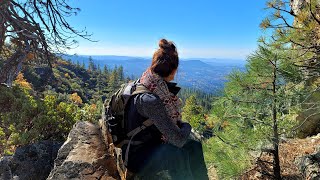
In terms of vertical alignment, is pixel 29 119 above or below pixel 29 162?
above

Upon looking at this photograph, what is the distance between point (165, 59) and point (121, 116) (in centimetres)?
57

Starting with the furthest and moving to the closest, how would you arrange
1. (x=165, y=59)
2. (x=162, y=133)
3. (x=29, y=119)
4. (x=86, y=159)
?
(x=29, y=119) < (x=86, y=159) < (x=165, y=59) < (x=162, y=133)

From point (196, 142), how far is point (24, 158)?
2849mm

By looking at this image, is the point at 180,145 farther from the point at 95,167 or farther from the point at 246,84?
the point at 246,84

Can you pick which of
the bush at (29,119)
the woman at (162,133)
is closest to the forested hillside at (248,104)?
the bush at (29,119)

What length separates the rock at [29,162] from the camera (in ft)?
12.5

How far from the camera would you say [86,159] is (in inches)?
102

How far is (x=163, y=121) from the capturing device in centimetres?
200

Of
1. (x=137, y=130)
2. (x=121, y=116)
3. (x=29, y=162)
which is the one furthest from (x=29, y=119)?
(x=137, y=130)

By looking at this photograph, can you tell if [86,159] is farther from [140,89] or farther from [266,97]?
[266,97]

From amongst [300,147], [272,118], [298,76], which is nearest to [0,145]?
[272,118]

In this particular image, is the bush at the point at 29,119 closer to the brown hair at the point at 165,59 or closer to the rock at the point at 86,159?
the rock at the point at 86,159

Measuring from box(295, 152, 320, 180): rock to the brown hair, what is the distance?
258cm

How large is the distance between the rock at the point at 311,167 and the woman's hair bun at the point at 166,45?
2.66 m
